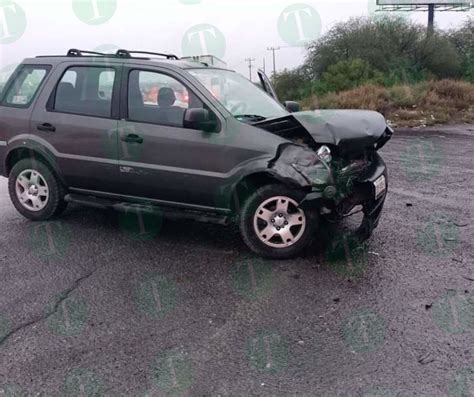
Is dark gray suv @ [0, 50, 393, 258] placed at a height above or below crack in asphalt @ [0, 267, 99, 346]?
above

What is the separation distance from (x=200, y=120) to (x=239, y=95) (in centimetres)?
89

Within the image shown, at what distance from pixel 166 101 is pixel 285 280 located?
6.93 feet

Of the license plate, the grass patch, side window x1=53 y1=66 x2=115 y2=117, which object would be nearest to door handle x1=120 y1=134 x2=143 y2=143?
side window x1=53 y1=66 x2=115 y2=117

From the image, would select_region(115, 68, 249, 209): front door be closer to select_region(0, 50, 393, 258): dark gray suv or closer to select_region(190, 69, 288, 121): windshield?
select_region(0, 50, 393, 258): dark gray suv

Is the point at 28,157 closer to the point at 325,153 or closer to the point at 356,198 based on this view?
the point at 325,153

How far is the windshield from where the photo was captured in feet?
16.3

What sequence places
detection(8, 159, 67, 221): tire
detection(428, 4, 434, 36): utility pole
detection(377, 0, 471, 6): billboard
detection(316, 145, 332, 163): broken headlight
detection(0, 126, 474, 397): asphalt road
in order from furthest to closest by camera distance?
detection(428, 4, 434, 36): utility pole
detection(377, 0, 471, 6): billboard
detection(8, 159, 67, 221): tire
detection(316, 145, 332, 163): broken headlight
detection(0, 126, 474, 397): asphalt road

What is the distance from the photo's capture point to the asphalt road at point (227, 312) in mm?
2877

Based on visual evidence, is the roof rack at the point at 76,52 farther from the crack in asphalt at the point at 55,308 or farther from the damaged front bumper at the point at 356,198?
the damaged front bumper at the point at 356,198

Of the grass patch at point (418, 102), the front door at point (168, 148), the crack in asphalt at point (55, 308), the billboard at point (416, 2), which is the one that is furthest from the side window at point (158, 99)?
the billboard at point (416, 2)

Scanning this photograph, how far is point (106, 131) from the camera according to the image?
510 centimetres

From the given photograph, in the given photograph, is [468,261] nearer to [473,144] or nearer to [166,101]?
[166,101]

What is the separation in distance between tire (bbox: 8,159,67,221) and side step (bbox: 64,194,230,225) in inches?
7.1

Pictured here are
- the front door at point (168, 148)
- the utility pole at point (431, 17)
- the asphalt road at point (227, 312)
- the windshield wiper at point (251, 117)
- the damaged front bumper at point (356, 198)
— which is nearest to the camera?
the asphalt road at point (227, 312)
